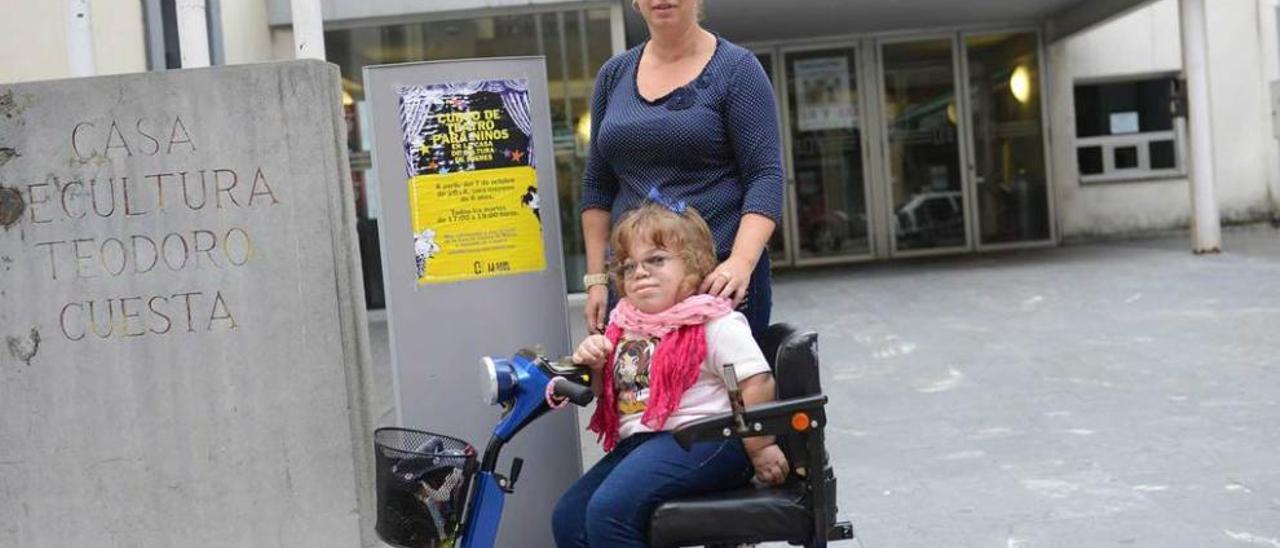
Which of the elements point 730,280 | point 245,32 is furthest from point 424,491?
point 245,32

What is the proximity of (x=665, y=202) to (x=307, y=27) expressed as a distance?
17.1 feet

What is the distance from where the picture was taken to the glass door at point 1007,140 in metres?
18.8

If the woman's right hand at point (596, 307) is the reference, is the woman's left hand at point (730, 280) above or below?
above

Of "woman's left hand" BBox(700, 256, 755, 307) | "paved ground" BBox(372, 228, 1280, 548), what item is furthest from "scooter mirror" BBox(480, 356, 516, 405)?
"paved ground" BBox(372, 228, 1280, 548)

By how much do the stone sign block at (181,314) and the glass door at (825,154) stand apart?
15109mm

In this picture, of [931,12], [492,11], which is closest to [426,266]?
[492,11]

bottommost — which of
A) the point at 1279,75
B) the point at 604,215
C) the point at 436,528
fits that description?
the point at 436,528

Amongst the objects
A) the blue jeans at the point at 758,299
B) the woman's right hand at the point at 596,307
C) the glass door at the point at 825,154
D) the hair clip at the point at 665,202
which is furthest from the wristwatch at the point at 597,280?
the glass door at the point at 825,154

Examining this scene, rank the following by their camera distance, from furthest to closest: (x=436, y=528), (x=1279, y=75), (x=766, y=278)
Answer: (x=1279, y=75) → (x=766, y=278) → (x=436, y=528)

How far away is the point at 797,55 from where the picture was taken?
18703 millimetres

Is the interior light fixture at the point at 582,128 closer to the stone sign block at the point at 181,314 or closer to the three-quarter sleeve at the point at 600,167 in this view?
the stone sign block at the point at 181,314

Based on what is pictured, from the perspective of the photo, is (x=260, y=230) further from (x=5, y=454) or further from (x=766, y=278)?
(x=766, y=278)

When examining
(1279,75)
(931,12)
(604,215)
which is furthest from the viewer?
(1279,75)

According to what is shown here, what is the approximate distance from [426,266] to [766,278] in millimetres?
1116
